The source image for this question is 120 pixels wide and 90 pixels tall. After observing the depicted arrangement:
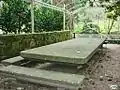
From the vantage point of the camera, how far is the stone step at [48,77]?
2.53m

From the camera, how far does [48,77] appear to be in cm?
274

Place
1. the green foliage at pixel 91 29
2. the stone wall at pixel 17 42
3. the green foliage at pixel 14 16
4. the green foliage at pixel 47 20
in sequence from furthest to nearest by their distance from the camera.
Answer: the green foliage at pixel 91 29 → the green foliage at pixel 47 20 → the green foliage at pixel 14 16 → the stone wall at pixel 17 42

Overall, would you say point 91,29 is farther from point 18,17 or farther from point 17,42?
point 17,42

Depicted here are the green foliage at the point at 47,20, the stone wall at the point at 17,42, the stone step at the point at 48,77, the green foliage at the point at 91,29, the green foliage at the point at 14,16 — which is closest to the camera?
the stone step at the point at 48,77

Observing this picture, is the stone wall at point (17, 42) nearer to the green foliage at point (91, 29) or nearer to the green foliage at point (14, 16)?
the green foliage at point (14, 16)

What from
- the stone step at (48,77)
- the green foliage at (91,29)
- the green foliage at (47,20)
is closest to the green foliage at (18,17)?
the green foliage at (47,20)

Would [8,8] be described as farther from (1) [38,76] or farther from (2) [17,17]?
(1) [38,76]

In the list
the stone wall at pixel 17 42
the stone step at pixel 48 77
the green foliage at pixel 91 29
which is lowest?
the stone step at pixel 48 77

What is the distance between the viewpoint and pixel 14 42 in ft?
16.1

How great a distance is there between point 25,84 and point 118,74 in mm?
2099

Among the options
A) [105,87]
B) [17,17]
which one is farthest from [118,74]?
[17,17]

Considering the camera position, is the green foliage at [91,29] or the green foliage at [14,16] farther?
the green foliage at [91,29]

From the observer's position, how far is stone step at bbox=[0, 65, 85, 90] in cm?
253

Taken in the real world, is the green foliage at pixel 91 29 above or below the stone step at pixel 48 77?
above
